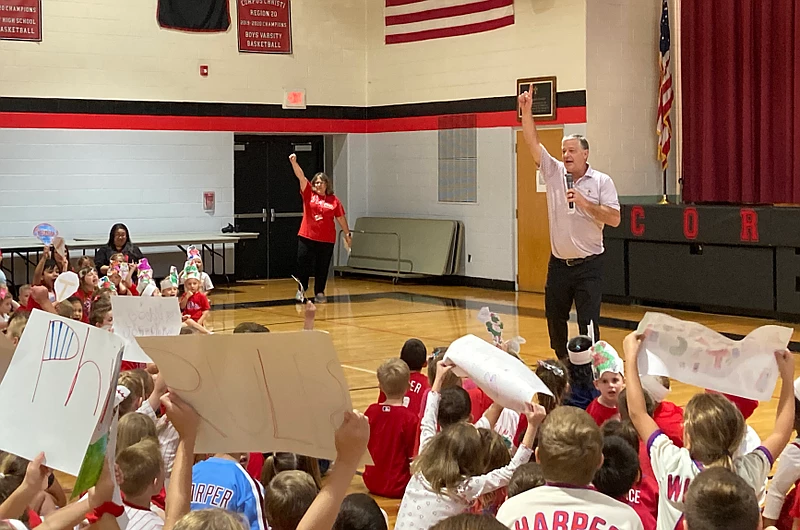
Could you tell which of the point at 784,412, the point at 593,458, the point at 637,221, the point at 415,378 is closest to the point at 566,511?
the point at 593,458

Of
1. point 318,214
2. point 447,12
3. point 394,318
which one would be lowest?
point 394,318

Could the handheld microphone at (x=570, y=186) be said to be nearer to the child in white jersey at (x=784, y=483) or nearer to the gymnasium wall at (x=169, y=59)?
the child in white jersey at (x=784, y=483)

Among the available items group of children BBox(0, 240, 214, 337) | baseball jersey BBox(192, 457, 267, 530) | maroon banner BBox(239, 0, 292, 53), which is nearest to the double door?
maroon banner BBox(239, 0, 292, 53)

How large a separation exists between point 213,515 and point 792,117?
12.0 m

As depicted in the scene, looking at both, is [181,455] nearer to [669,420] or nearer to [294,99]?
[669,420]

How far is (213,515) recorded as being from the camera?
81.7 inches

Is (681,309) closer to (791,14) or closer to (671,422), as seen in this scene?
(791,14)

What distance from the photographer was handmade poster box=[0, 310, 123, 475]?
241 centimetres

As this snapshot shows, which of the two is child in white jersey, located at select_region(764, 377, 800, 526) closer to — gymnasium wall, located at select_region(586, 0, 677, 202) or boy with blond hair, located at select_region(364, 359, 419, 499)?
boy with blond hair, located at select_region(364, 359, 419, 499)

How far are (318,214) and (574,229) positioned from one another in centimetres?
643

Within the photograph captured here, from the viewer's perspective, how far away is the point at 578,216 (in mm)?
7535

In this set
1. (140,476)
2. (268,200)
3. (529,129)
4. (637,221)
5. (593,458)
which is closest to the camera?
(593,458)

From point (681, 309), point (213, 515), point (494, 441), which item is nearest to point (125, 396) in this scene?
point (494, 441)

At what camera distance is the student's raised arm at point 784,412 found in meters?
3.51
